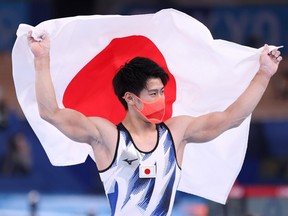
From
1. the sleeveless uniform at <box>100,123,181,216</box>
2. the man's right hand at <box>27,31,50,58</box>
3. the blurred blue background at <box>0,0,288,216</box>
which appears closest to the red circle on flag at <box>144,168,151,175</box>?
the sleeveless uniform at <box>100,123,181,216</box>

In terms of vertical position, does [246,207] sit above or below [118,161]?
below

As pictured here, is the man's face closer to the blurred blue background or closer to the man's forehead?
the man's forehead

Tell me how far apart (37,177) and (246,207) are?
634 cm

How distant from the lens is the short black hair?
7.12m

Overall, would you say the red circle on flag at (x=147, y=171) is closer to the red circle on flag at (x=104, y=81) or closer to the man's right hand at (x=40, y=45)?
the red circle on flag at (x=104, y=81)

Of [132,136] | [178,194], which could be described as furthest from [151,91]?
[178,194]

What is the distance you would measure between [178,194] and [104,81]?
301 inches

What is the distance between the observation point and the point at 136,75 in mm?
7129

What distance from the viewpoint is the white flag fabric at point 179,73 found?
769 cm

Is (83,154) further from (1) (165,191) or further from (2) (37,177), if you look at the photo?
(2) (37,177)

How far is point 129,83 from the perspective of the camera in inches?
282

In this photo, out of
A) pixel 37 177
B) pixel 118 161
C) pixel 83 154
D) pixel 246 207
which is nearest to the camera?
pixel 118 161

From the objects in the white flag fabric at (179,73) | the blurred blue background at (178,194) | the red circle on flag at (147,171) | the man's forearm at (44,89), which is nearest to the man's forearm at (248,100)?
the white flag fabric at (179,73)

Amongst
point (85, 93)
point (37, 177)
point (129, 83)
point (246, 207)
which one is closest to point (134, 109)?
point (129, 83)
